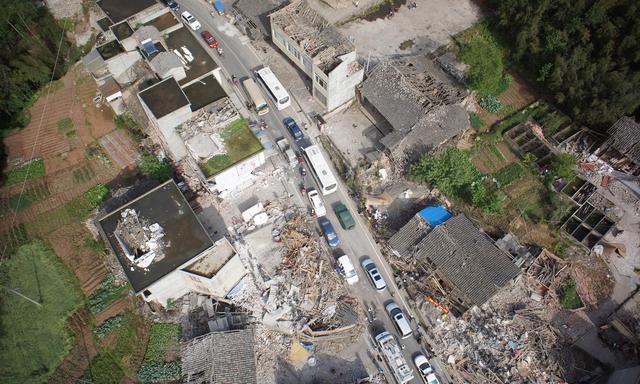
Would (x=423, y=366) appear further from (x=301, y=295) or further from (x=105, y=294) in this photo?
(x=105, y=294)

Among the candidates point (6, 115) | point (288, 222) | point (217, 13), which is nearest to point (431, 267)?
point (288, 222)

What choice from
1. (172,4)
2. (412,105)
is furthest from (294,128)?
(172,4)

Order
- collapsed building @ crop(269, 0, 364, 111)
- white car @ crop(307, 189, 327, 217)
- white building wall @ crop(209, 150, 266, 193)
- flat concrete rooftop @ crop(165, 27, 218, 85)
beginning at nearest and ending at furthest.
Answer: white building wall @ crop(209, 150, 266, 193)
white car @ crop(307, 189, 327, 217)
collapsed building @ crop(269, 0, 364, 111)
flat concrete rooftop @ crop(165, 27, 218, 85)

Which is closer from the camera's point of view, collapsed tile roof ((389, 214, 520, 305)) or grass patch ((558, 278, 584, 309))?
collapsed tile roof ((389, 214, 520, 305))

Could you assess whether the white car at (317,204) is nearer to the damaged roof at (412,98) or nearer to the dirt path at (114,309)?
the damaged roof at (412,98)

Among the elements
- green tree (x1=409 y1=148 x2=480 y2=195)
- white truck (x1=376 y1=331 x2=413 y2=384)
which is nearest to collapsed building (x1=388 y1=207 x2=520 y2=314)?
green tree (x1=409 y1=148 x2=480 y2=195)

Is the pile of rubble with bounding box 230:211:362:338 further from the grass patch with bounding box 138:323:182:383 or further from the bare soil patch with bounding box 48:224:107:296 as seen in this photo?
the bare soil patch with bounding box 48:224:107:296
